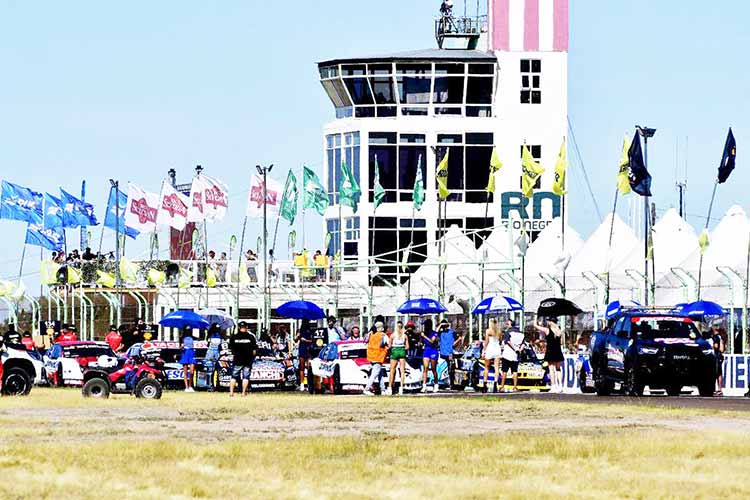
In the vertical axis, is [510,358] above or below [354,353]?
below

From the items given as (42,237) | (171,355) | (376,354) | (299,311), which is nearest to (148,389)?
(376,354)

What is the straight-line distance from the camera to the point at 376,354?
39.1m

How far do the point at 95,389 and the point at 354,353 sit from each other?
7.32 meters

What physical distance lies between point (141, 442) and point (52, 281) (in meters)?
57.3

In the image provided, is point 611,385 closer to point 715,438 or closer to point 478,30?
point 715,438

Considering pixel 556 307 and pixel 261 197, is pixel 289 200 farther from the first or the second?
pixel 556 307

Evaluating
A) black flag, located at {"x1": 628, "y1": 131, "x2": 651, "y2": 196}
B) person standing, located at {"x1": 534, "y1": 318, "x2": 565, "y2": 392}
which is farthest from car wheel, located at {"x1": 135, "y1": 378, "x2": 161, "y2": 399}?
black flag, located at {"x1": 628, "y1": 131, "x2": 651, "y2": 196}

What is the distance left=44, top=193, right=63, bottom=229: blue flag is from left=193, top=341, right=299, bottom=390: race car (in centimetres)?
3315

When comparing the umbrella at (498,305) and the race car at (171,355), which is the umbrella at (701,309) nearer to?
the umbrella at (498,305)

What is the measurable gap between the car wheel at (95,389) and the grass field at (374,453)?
5.79 meters

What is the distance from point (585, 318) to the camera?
58656 mm

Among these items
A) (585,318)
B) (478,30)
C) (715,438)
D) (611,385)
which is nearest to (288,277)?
(478,30)

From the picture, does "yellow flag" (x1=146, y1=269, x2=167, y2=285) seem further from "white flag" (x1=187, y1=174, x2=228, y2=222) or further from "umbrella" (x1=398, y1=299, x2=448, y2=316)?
"umbrella" (x1=398, y1=299, x2=448, y2=316)

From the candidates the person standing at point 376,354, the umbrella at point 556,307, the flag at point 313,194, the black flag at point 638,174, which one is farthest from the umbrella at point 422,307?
the flag at point 313,194
